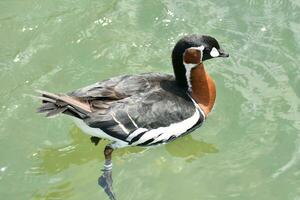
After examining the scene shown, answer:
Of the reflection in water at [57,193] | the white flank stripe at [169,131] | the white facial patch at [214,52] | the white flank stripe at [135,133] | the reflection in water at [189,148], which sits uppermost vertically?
the white facial patch at [214,52]

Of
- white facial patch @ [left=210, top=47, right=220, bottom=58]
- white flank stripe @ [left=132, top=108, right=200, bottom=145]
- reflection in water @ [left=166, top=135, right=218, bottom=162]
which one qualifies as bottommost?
reflection in water @ [left=166, top=135, right=218, bottom=162]

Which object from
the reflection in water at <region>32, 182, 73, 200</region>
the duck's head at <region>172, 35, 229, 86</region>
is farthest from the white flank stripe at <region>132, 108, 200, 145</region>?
the reflection in water at <region>32, 182, 73, 200</region>

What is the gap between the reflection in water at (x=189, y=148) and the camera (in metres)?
6.25

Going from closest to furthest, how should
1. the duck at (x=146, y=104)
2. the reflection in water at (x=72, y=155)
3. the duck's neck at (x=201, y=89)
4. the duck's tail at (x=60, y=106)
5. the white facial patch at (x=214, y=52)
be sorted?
the duck's tail at (x=60, y=106) → the duck at (x=146, y=104) → the reflection in water at (x=72, y=155) → the white facial patch at (x=214, y=52) → the duck's neck at (x=201, y=89)

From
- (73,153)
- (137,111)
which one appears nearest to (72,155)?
(73,153)

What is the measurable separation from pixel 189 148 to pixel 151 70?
3.61ft

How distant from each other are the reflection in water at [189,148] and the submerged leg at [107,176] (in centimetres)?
66

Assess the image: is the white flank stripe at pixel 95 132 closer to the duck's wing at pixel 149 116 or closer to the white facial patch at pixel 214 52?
the duck's wing at pixel 149 116

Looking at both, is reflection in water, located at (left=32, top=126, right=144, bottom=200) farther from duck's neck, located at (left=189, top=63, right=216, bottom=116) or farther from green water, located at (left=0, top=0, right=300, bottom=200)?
duck's neck, located at (left=189, top=63, right=216, bottom=116)

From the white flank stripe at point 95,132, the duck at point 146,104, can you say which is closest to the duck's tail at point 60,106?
the duck at point 146,104

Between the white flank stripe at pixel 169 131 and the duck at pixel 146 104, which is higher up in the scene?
the duck at pixel 146 104

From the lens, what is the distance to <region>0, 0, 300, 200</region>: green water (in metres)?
5.89

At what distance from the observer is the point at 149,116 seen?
584cm

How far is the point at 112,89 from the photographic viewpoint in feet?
19.4
